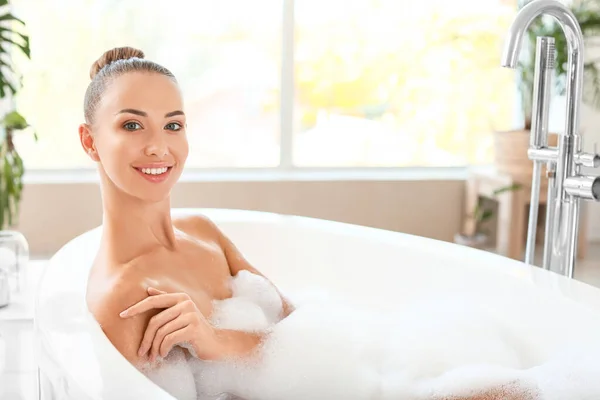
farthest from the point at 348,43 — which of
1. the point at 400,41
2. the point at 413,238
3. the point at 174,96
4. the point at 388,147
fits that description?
the point at 174,96

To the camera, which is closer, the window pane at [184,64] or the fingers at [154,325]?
the fingers at [154,325]

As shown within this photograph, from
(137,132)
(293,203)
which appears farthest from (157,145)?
(293,203)

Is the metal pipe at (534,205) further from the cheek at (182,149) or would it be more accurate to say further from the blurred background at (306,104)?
the blurred background at (306,104)

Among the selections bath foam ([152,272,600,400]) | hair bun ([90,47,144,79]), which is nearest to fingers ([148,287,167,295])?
bath foam ([152,272,600,400])

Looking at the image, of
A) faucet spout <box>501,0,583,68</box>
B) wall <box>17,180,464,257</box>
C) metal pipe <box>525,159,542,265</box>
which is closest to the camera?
faucet spout <box>501,0,583,68</box>

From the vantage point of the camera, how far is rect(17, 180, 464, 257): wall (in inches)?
159

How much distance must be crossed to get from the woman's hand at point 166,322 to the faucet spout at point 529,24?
76cm

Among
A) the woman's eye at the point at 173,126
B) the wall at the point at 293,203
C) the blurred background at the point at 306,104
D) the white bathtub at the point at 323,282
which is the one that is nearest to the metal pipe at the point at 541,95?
the white bathtub at the point at 323,282

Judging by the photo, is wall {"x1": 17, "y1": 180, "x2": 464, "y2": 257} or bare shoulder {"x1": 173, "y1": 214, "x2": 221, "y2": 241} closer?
bare shoulder {"x1": 173, "y1": 214, "x2": 221, "y2": 241}

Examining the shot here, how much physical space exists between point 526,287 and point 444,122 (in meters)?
2.82

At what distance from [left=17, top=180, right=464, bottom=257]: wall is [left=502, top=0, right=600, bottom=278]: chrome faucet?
97.8 inches

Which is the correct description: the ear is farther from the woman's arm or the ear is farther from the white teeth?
the woman's arm

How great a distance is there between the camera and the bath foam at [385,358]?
1487 mm

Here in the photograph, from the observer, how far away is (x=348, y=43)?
4340 millimetres
